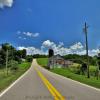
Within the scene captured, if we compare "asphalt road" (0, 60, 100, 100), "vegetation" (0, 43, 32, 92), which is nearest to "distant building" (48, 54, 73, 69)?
"vegetation" (0, 43, 32, 92)

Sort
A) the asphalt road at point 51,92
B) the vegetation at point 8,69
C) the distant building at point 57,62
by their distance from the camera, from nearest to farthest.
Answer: the asphalt road at point 51,92 < the vegetation at point 8,69 < the distant building at point 57,62

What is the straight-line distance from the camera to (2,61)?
417 feet

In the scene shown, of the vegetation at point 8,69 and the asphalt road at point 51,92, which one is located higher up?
the vegetation at point 8,69

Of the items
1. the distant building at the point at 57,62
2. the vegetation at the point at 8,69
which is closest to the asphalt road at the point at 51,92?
the vegetation at the point at 8,69

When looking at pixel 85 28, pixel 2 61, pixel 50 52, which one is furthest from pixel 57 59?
pixel 85 28

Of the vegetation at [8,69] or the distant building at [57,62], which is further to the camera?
the distant building at [57,62]

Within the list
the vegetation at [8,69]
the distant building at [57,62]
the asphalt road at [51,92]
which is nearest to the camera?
the asphalt road at [51,92]

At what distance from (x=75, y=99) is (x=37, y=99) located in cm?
171

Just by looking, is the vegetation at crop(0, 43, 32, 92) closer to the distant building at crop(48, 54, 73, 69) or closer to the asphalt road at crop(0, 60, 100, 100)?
the asphalt road at crop(0, 60, 100, 100)

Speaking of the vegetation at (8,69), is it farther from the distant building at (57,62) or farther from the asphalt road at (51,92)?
the distant building at (57,62)

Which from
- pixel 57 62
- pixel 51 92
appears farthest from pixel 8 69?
pixel 51 92

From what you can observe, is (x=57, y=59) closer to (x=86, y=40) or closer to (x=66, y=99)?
(x=86, y=40)

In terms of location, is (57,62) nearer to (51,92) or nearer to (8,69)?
(8,69)

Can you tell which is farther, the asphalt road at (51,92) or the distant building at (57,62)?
the distant building at (57,62)
